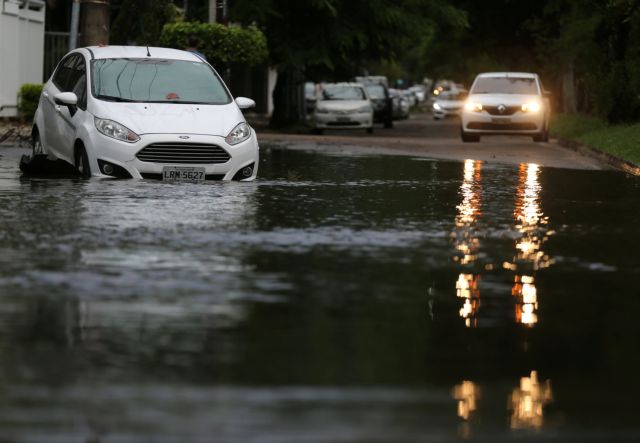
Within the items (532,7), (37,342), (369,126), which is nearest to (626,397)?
(37,342)

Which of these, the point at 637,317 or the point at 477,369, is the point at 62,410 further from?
the point at 637,317

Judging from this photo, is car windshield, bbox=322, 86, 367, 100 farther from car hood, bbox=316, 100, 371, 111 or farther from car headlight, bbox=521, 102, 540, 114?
car headlight, bbox=521, 102, 540, 114

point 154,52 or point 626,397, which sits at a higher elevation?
point 154,52

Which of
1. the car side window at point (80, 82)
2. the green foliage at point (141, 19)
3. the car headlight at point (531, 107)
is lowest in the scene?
the car headlight at point (531, 107)

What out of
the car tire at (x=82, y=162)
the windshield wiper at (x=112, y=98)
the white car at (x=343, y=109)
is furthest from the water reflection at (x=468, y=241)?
the white car at (x=343, y=109)

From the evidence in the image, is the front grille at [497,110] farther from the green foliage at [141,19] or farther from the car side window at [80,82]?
the car side window at [80,82]

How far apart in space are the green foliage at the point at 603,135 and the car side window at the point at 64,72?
354 inches

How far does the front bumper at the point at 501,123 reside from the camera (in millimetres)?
36938

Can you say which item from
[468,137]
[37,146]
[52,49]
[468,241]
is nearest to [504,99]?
[468,137]

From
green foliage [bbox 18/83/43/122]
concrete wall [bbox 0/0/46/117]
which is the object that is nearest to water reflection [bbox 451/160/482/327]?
green foliage [bbox 18/83/43/122]

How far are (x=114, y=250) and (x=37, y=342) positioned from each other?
3.82 metres

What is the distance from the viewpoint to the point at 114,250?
39.4ft

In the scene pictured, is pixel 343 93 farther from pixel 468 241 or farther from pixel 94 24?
pixel 468 241

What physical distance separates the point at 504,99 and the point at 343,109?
34.0 feet
